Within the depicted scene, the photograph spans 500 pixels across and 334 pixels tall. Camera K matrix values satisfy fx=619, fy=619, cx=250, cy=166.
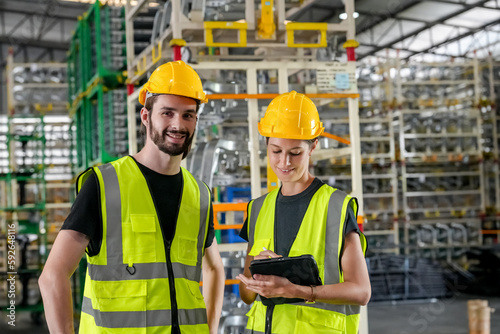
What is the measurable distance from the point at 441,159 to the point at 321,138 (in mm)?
8572

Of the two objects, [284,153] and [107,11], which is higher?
[107,11]

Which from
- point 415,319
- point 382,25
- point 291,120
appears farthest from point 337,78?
point 382,25

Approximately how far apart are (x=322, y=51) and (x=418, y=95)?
8.79 m

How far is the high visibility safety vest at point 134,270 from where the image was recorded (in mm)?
2336

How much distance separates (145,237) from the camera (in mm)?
2398

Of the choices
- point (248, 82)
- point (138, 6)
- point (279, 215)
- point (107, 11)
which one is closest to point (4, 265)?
point (107, 11)

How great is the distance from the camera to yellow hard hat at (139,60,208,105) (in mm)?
2514

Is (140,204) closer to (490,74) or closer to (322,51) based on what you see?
(322,51)

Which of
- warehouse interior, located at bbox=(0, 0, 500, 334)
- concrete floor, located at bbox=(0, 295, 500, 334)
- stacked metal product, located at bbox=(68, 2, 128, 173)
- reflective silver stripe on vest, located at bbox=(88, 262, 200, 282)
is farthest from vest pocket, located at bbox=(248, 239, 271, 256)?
concrete floor, located at bbox=(0, 295, 500, 334)

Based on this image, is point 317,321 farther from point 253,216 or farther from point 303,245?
point 253,216

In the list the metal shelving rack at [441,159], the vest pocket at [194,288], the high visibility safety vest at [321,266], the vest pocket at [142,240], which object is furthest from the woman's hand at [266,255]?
the metal shelving rack at [441,159]

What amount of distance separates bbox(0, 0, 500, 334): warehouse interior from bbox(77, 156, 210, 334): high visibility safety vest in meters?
2.75

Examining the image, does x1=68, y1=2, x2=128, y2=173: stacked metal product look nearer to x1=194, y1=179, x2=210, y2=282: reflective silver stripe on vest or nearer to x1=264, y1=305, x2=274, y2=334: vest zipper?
x1=194, y1=179, x2=210, y2=282: reflective silver stripe on vest

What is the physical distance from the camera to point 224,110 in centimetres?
595
